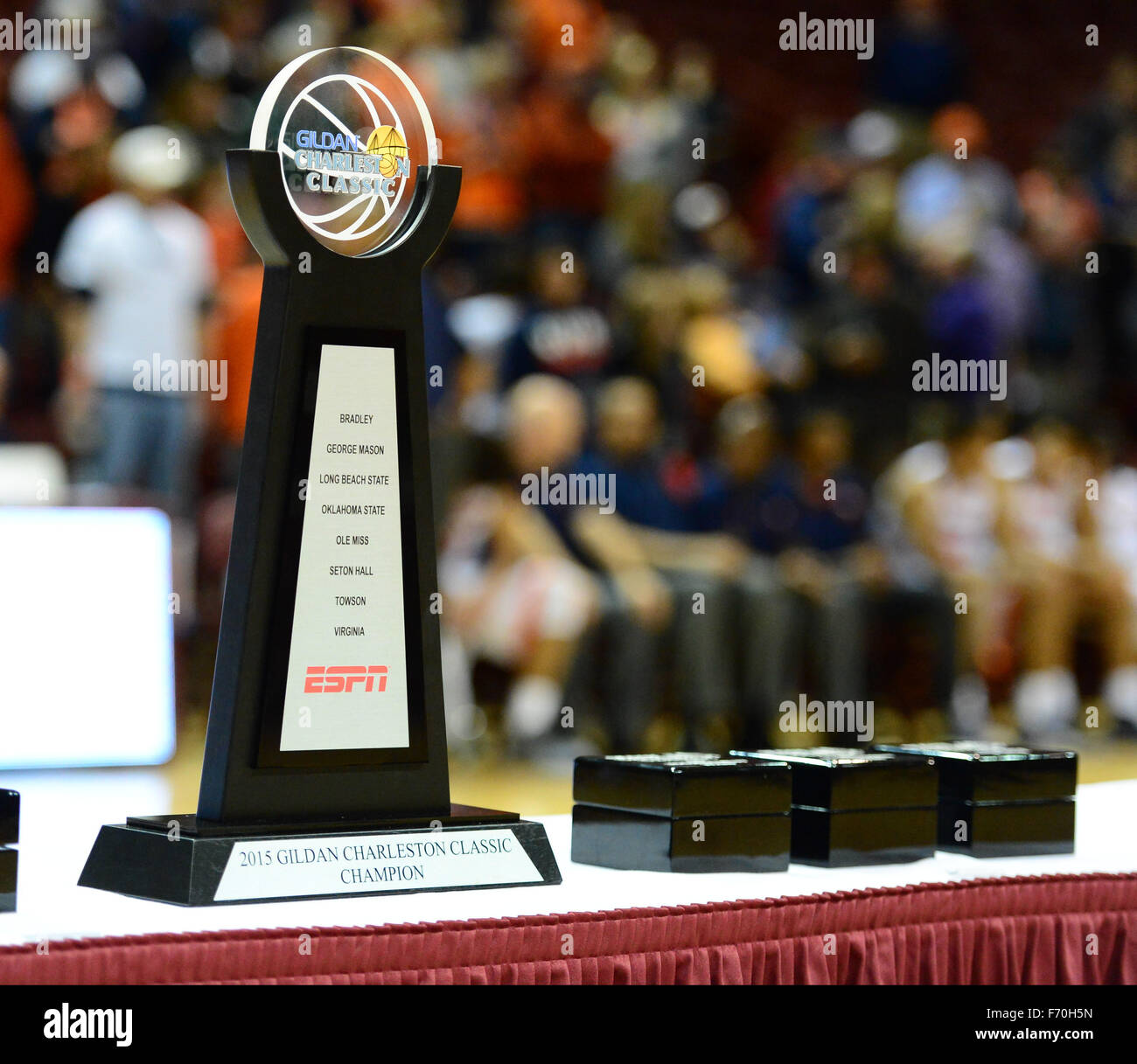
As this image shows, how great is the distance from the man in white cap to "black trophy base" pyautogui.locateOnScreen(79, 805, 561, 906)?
10.2ft

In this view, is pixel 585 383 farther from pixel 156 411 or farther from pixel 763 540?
pixel 156 411

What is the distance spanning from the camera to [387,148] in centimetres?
189

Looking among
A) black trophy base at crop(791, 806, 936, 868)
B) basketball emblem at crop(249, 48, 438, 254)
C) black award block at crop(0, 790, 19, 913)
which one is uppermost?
basketball emblem at crop(249, 48, 438, 254)

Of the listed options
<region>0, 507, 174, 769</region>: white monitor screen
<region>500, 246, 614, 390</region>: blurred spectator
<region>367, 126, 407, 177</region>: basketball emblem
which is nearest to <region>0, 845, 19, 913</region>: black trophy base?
<region>0, 507, 174, 769</region>: white monitor screen

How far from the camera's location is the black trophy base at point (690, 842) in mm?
1939

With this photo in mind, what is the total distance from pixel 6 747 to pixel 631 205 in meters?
4.66

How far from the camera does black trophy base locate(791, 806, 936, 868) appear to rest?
201 cm

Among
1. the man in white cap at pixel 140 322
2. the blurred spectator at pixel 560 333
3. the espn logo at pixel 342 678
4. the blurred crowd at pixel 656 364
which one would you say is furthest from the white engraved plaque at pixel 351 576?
the blurred spectator at pixel 560 333

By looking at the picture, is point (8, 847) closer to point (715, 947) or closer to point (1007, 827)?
point (715, 947)

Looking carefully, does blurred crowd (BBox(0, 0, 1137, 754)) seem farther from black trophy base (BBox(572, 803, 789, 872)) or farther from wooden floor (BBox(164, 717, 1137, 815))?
black trophy base (BBox(572, 803, 789, 872))

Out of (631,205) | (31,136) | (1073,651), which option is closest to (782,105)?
(631,205)

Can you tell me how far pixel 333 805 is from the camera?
5.98 feet

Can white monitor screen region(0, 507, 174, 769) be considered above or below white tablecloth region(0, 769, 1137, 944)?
above
